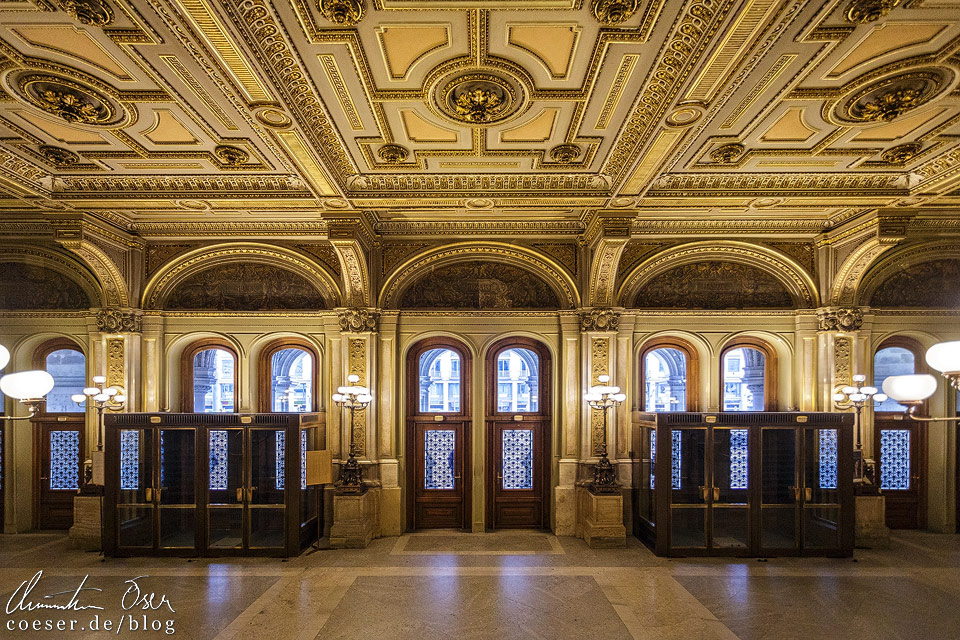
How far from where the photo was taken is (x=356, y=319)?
946cm

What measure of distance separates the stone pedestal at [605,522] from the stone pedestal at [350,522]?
146 inches

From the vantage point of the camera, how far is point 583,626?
6.01 metres

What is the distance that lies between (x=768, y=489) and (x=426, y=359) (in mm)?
6110

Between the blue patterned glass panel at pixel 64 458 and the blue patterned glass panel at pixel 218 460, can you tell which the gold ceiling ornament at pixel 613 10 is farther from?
the blue patterned glass panel at pixel 64 458

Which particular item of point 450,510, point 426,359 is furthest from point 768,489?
point 426,359

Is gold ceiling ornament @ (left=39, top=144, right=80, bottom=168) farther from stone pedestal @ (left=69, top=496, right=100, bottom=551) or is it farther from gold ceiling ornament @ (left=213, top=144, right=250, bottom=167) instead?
stone pedestal @ (left=69, top=496, right=100, bottom=551)

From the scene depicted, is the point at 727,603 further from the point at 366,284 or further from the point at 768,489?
the point at 366,284

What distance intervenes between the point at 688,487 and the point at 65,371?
11.3 m

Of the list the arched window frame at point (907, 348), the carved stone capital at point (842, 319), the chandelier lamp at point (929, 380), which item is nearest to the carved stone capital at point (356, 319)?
the chandelier lamp at point (929, 380)

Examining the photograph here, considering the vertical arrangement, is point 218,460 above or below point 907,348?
below

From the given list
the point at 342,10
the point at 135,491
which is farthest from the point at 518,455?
the point at 342,10

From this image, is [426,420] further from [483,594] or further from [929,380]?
[929,380]

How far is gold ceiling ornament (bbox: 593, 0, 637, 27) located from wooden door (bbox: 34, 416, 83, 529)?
1097 centimetres

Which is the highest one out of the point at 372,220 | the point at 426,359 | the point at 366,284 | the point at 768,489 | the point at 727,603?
the point at 372,220
